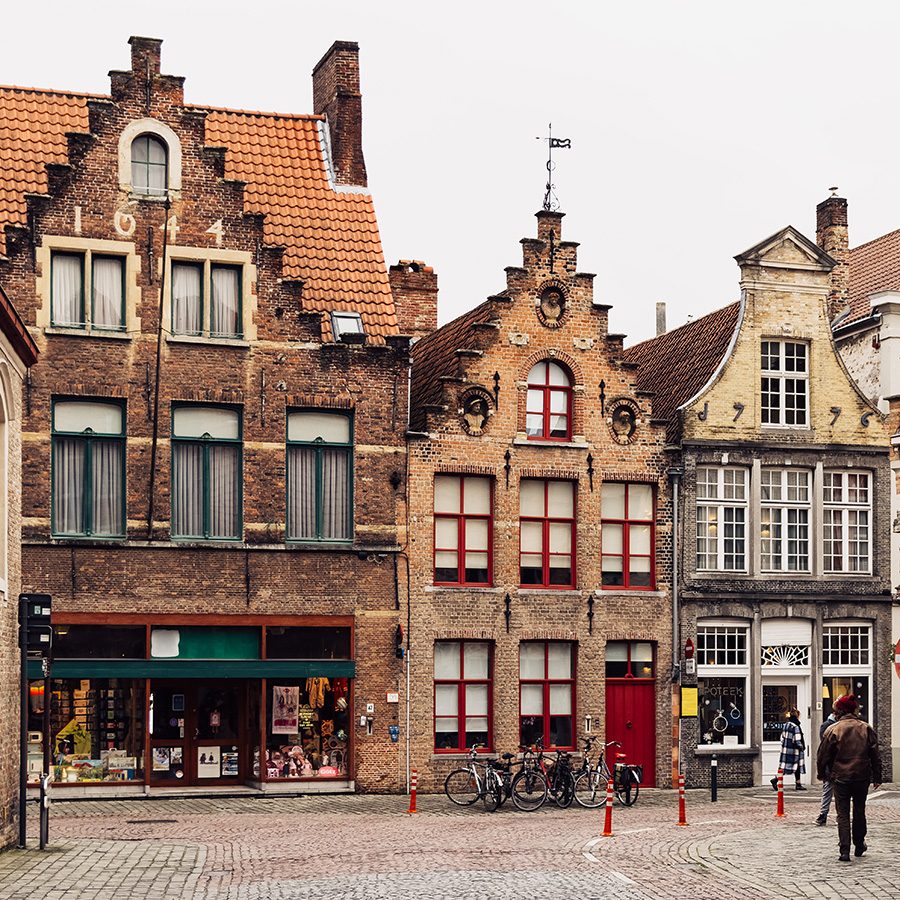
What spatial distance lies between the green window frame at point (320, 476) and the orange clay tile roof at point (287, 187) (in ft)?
5.68

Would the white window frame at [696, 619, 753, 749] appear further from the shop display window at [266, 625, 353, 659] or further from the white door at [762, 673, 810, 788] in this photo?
the shop display window at [266, 625, 353, 659]

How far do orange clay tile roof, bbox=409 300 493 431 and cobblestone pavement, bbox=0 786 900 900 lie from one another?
7996 mm

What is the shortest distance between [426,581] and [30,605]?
38.8 feet

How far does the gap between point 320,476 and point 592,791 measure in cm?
742

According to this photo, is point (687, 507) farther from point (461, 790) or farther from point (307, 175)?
point (307, 175)

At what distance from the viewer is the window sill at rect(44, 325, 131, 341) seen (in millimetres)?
29719

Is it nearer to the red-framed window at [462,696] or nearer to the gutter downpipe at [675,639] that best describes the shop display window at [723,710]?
the gutter downpipe at [675,639]

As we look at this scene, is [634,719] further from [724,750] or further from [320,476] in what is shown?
[320,476]

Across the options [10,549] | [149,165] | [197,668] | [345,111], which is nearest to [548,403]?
[345,111]

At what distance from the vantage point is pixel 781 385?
3509 centimetres

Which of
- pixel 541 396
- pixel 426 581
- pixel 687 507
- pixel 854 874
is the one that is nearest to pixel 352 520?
pixel 426 581

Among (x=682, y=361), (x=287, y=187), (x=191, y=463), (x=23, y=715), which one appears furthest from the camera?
(x=682, y=361)

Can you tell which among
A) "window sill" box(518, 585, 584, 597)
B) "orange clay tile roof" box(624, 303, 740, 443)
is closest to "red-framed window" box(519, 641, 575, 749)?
"window sill" box(518, 585, 584, 597)

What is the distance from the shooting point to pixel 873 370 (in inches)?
1447
